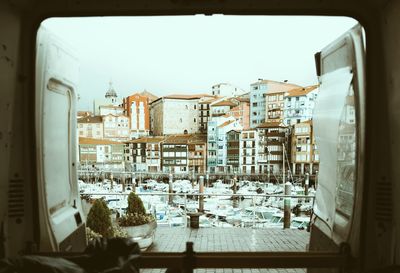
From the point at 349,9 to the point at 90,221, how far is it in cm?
561

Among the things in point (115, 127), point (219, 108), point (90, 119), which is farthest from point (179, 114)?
point (90, 119)

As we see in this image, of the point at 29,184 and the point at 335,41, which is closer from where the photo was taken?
the point at 29,184

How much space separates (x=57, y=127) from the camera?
276 centimetres

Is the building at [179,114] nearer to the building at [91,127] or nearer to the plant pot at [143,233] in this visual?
the building at [91,127]

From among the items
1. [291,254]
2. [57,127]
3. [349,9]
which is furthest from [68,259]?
[349,9]

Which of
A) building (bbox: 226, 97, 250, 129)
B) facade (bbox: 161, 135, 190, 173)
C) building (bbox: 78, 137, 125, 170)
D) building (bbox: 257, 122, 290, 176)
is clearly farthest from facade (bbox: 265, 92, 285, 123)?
building (bbox: 78, 137, 125, 170)

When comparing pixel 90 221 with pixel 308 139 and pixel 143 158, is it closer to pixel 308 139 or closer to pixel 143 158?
pixel 308 139

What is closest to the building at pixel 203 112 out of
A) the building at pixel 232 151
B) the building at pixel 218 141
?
the building at pixel 218 141

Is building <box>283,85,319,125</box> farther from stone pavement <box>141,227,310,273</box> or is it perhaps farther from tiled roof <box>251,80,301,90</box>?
stone pavement <box>141,227,310,273</box>

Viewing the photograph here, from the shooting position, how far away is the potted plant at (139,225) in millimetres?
6602

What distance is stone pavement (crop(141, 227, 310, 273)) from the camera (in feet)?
22.1

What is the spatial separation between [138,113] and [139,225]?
99.4 metres

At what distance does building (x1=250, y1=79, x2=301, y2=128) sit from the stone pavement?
235 feet

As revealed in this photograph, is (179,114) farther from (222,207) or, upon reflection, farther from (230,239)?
(230,239)
